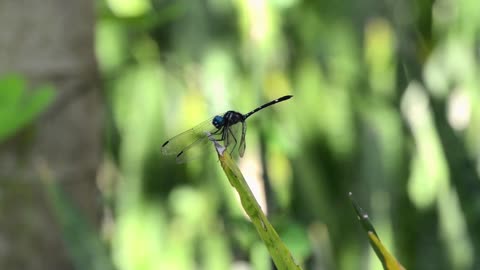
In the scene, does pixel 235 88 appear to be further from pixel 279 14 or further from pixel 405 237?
pixel 405 237

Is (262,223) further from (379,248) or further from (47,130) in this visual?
(47,130)

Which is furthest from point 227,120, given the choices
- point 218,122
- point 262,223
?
point 262,223

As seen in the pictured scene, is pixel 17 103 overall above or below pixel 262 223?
above

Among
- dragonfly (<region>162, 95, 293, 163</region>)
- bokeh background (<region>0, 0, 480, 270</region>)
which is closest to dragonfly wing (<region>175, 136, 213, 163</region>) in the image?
dragonfly (<region>162, 95, 293, 163</region>)

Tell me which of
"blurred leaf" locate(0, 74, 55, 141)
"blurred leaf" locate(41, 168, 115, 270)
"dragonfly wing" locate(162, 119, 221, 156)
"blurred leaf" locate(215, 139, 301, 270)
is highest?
"blurred leaf" locate(0, 74, 55, 141)

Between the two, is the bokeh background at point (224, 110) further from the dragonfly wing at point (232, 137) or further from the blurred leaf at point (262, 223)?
the blurred leaf at point (262, 223)

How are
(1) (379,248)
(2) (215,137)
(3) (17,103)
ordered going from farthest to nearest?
(3) (17,103), (2) (215,137), (1) (379,248)

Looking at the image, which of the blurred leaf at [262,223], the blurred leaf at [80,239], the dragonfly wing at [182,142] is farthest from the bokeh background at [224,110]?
the blurred leaf at [262,223]

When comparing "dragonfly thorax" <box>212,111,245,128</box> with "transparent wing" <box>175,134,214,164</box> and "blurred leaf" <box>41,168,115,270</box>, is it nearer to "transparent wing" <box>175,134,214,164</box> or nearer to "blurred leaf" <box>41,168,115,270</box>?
"transparent wing" <box>175,134,214,164</box>

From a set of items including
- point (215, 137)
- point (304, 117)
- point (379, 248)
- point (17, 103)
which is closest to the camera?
point (379, 248)
